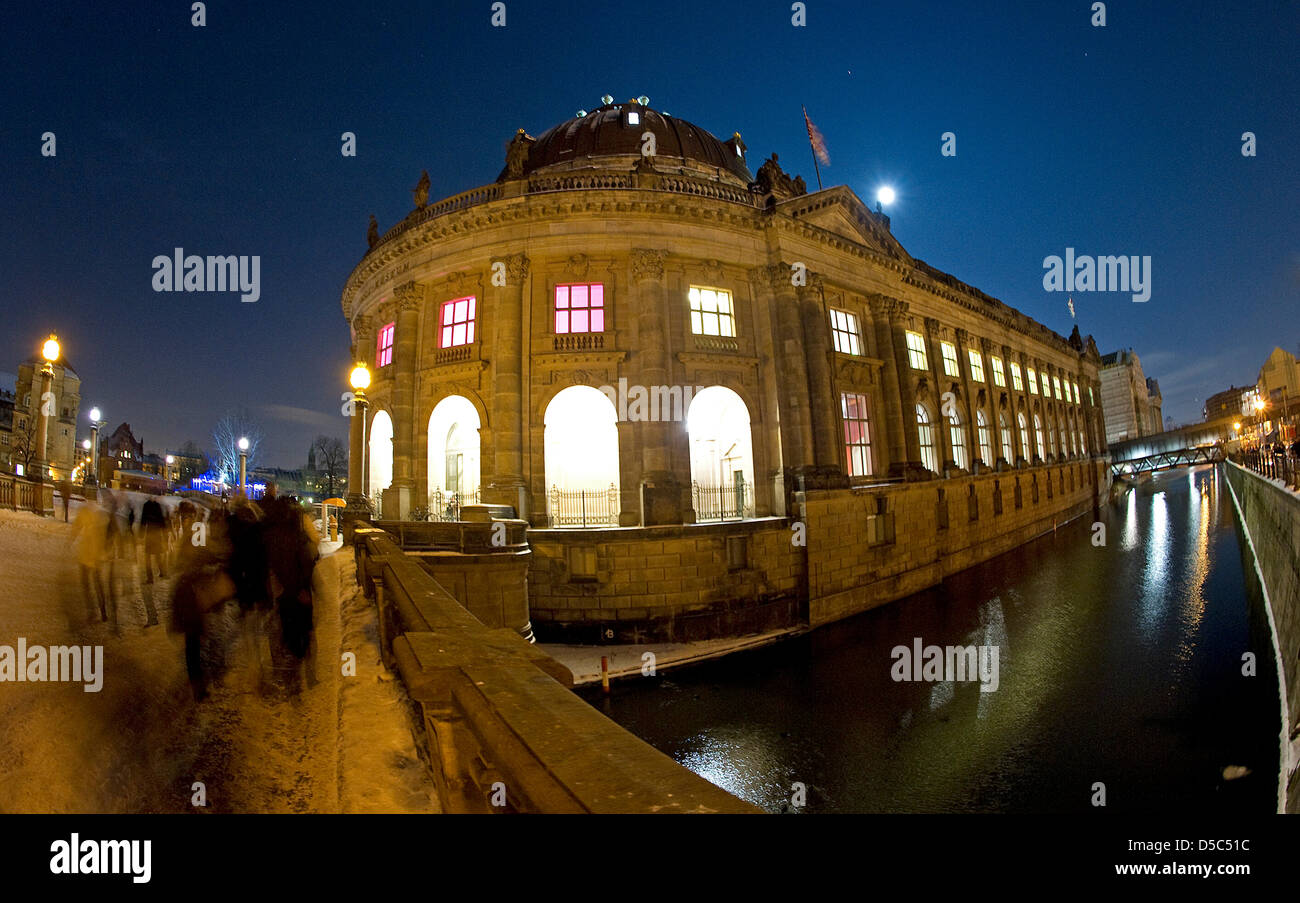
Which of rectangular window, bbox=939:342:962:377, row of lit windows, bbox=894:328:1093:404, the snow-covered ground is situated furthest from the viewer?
rectangular window, bbox=939:342:962:377

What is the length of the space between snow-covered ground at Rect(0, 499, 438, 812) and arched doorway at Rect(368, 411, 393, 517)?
15.8 meters

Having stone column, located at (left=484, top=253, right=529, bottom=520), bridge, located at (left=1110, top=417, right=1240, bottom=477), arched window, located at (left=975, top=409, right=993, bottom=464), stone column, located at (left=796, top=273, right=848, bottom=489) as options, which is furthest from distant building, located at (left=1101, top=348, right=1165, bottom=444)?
stone column, located at (left=484, top=253, right=529, bottom=520)

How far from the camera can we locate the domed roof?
27328 mm

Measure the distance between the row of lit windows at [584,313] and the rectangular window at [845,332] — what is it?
5535 millimetres

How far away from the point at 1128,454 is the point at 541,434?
262ft

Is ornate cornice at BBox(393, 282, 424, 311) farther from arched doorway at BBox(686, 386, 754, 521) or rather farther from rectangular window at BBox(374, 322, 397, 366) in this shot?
arched doorway at BBox(686, 386, 754, 521)

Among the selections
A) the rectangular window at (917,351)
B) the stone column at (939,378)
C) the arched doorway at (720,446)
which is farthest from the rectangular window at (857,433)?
the stone column at (939,378)

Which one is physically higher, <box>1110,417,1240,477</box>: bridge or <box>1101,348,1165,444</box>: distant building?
<box>1101,348,1165,444</box>: distant building

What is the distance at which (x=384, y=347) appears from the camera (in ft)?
74.0
